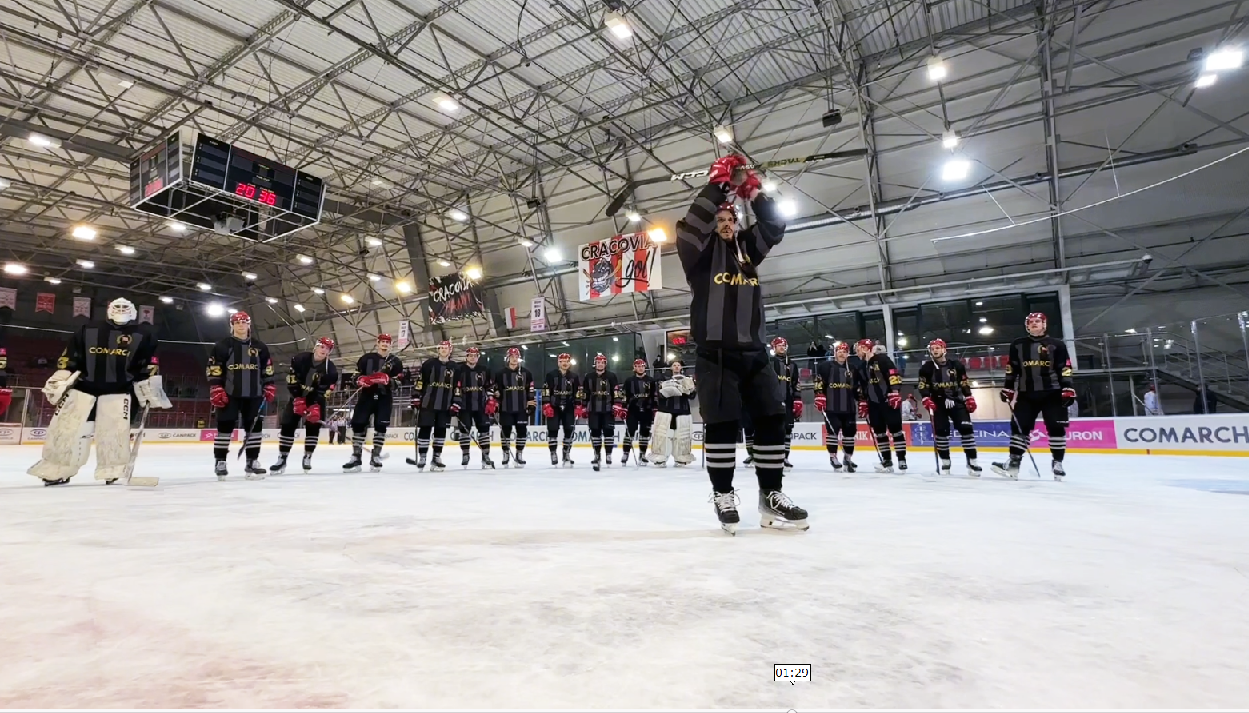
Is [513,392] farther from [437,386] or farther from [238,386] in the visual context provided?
[238,386]

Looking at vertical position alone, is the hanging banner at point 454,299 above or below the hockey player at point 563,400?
above

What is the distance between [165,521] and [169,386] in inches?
1298

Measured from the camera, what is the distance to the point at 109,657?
3.83 ft

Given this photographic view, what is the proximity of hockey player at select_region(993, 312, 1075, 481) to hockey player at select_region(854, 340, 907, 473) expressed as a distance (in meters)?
1.24

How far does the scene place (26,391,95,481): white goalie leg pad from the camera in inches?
201

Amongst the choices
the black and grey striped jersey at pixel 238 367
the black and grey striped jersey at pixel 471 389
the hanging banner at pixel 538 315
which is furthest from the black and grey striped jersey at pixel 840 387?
the hanging banner at pixel 538 315

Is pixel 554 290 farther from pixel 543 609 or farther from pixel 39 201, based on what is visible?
pixel 543 609

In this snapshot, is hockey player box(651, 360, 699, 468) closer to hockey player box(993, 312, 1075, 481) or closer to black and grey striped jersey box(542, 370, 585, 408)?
black and grey striped jersey box(542, 370, 585, 408)

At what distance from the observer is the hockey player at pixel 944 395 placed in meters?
7.25

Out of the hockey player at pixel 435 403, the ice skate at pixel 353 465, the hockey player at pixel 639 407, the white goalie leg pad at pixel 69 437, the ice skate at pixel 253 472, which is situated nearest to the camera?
the white goalie leg pad at pixel 69 437

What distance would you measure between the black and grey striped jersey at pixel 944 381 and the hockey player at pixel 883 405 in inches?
12.6

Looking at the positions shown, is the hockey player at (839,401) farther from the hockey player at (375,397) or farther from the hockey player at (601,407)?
the hockey player at (375,397)

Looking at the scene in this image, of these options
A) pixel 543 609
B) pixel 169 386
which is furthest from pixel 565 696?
pixel 169 386

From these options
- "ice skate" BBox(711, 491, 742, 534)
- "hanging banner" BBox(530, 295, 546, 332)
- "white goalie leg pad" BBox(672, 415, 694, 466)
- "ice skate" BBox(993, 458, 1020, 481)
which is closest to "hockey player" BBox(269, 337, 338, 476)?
"white goalie leg pad" BBox(672, 415, 694, 466)
